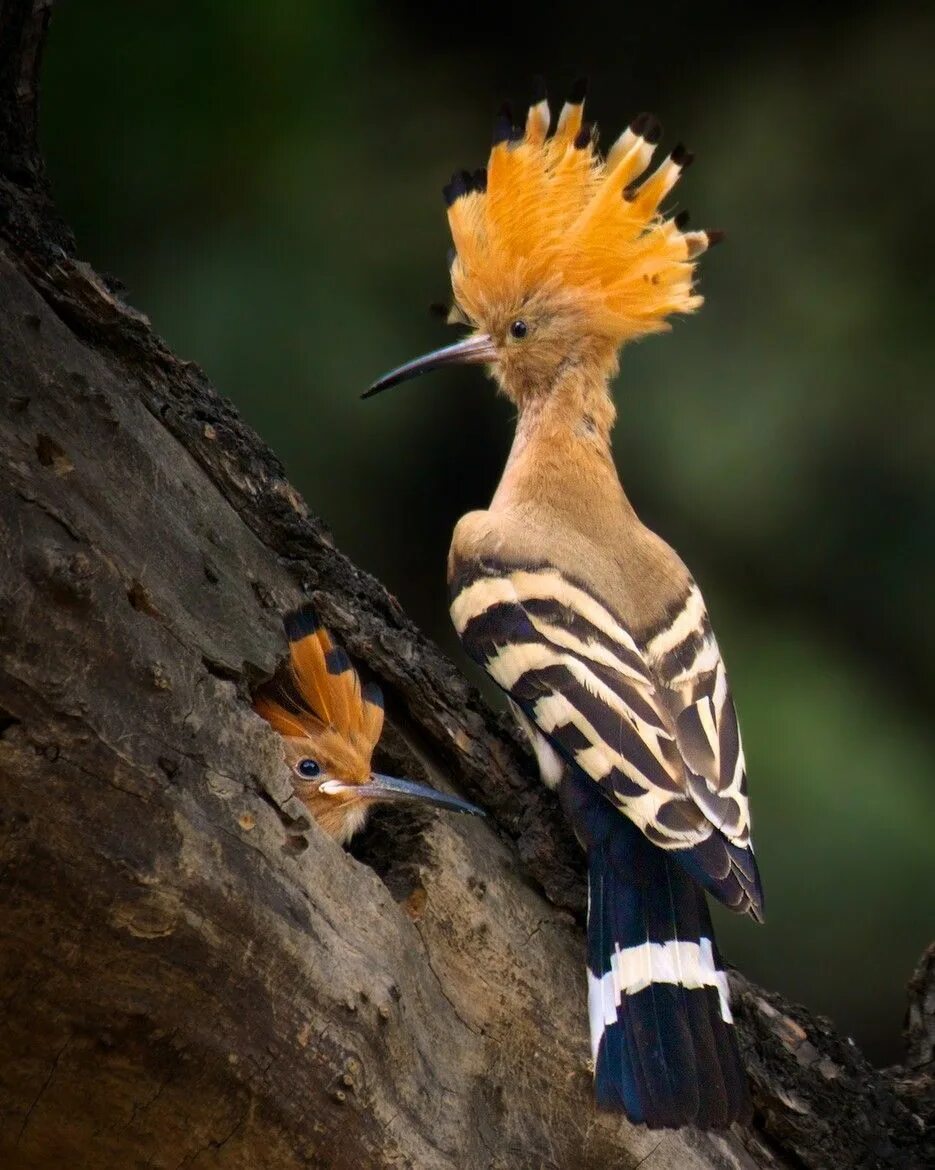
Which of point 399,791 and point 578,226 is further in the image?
point 578,226

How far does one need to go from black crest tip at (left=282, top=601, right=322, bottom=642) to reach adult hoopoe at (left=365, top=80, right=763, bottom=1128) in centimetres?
29

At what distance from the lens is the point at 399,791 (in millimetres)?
1776

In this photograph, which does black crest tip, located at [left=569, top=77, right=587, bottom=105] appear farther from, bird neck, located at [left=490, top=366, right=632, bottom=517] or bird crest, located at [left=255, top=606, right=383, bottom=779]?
bird crest, located at [left=255, top=606, right=383, bottom=779]

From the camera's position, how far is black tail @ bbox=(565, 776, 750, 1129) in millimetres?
1620

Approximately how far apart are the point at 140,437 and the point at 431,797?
497mm

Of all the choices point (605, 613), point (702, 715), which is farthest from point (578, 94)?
point (702, 715)

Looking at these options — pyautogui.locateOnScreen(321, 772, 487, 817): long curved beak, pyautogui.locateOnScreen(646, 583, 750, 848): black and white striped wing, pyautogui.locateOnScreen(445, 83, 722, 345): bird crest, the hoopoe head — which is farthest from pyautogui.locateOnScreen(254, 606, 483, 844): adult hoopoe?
pyautogui.locateOnScreen(445, 83, 722, 345): bird crest

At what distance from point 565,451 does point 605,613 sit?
44 cm

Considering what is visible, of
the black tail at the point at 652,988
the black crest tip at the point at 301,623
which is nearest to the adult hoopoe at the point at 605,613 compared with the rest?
the black tail at the point at 652,988

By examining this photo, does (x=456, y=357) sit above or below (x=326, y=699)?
above

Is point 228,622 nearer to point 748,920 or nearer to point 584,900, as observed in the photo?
point 584,900

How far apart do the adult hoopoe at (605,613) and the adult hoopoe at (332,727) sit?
0.63 feet

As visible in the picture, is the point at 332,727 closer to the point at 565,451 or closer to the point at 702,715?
the point at 702,715

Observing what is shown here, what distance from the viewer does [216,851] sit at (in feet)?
4.50
